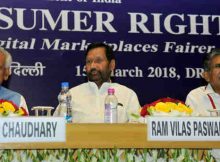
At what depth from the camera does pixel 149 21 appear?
14.3 ft

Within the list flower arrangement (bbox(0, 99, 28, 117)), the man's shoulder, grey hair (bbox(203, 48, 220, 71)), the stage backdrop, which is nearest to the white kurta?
grey hair (bbox(203, 48, 220, 71))

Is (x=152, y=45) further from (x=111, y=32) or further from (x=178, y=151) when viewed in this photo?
(x=178, y=151)

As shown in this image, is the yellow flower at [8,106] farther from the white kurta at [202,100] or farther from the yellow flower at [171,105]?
the white kurta at [202,100]

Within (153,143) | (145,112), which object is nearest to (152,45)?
(145,112)

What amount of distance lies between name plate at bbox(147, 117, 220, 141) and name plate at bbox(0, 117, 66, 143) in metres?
0.44

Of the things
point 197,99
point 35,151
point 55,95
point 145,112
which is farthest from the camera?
point 55,95

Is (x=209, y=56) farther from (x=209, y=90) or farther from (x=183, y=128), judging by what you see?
(x=183, y=128)

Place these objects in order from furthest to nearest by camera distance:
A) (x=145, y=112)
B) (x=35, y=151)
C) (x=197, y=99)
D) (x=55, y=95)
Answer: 1. (x=55, y=95)
2. (x=197, y=99)
3. (x=145, y=112)
4. (x=35, y=151)

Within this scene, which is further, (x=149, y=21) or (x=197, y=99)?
(x=149, y=21)

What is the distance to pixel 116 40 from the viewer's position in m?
4.32

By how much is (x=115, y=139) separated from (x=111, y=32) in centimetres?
197

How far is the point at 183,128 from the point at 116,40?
1.93 meters

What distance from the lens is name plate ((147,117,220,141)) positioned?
2.47 meters

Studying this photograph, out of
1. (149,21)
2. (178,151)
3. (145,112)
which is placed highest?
(149,21)
